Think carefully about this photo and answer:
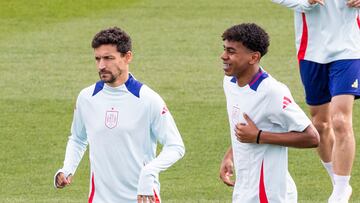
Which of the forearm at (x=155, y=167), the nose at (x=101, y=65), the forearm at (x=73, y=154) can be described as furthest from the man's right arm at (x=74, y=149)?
the forearm at (x=155, y=167)

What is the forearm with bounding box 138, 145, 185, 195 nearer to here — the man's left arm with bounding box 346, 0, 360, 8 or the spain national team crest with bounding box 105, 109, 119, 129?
the spain national team crest with bounding box 105, 109, 119, 129

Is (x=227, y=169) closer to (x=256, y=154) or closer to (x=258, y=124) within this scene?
(x=256, y=154)

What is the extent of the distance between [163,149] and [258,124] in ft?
2.38

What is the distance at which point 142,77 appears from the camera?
20094mm

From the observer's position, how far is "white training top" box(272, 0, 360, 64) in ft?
42.7

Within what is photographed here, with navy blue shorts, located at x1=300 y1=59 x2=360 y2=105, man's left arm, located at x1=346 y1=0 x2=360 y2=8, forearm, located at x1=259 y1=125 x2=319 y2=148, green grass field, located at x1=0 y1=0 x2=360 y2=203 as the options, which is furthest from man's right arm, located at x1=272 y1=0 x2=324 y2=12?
forearm, located at x1=259 y1=125 x2=319 y2=148

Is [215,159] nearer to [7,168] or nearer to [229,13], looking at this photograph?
[7,168]

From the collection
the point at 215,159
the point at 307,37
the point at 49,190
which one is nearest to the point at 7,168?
the point at 49,190

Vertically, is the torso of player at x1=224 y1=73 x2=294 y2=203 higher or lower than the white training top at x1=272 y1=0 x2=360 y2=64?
lower

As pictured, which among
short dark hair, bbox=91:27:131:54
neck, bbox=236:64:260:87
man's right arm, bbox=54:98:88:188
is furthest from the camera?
short dark hair, bbox=91:27:131:54

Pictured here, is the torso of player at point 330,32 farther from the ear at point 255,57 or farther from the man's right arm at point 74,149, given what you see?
the man's right arm at point 74,149

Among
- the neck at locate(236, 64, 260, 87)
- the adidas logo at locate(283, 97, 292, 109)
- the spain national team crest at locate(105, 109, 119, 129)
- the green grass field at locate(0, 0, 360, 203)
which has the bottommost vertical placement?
the green grass field at locate(0, 0, 360, 203)

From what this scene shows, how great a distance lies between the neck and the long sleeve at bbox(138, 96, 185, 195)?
23.9 inches

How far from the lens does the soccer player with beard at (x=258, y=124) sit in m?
9.95
